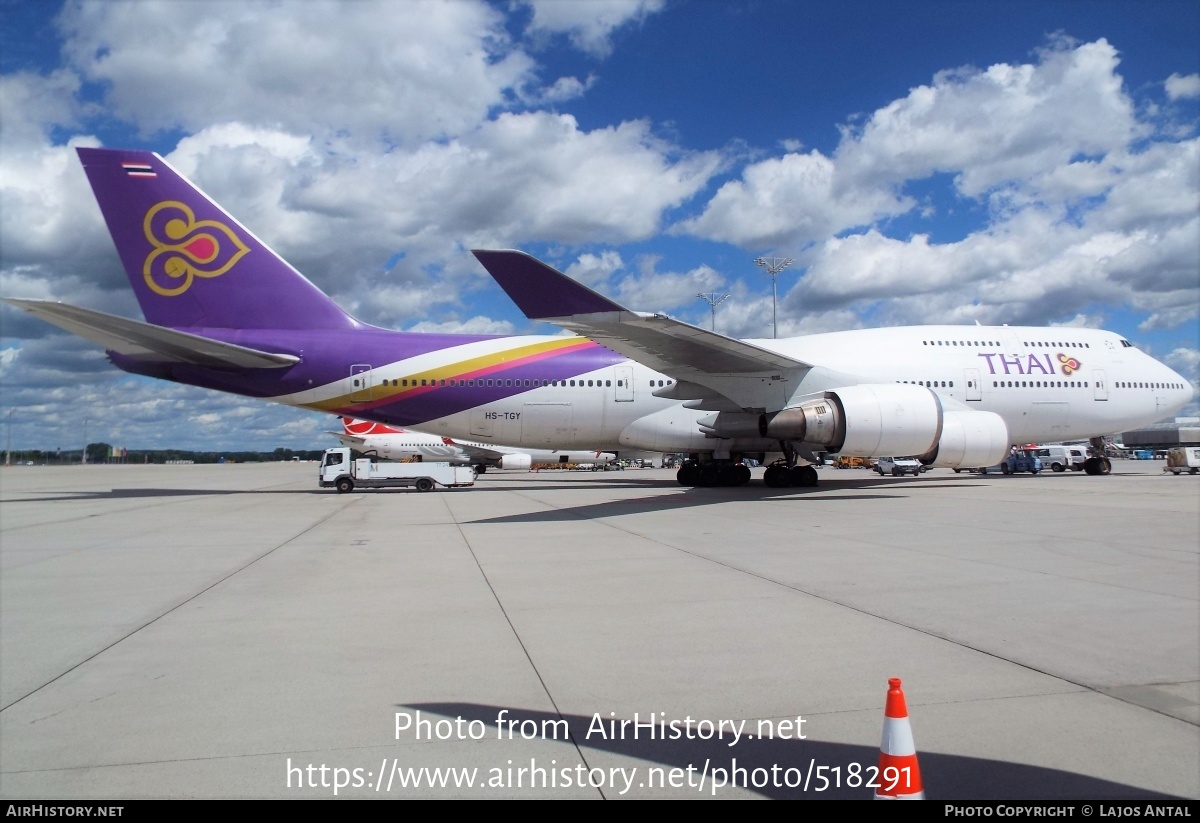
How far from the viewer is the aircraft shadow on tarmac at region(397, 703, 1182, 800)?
2824 millimetres

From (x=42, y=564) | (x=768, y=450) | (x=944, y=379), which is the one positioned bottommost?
(x=42, y=564)

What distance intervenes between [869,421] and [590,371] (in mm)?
7479

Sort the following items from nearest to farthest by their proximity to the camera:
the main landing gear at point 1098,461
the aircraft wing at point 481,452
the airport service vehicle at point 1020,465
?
the main landing gear at point 1098,461 → the airport service vehicle at point 1020,465 → the aircraft wing at point 481,452

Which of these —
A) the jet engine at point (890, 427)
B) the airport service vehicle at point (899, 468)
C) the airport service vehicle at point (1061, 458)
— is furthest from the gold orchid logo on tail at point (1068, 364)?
the airport service vehicle at point (1061, 458)

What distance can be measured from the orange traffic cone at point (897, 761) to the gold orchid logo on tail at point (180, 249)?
2010 centimetres

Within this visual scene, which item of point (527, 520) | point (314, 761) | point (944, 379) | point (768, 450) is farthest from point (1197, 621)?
point (944, 379)

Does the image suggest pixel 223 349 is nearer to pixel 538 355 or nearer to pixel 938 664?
pixel 538 355

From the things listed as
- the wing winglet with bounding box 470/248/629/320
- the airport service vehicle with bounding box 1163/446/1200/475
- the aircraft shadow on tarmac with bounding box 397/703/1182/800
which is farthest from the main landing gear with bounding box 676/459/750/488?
the aircraft shadow on tarmac with bounding box 397/703/1182/800

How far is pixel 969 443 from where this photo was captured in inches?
672

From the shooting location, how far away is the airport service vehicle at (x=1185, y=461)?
25141 millimetres

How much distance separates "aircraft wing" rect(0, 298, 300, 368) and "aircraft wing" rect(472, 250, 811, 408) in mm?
8009

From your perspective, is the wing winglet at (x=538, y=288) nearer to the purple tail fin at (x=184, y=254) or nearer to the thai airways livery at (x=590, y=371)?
the thai airways livery at (x=590, y=371)
